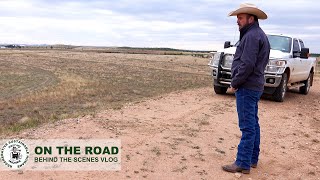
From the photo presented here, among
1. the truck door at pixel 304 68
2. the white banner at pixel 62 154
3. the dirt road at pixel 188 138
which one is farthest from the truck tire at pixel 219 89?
the white banner at pixel 62 154

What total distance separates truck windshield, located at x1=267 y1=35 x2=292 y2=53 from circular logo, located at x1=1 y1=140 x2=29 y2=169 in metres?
8.49

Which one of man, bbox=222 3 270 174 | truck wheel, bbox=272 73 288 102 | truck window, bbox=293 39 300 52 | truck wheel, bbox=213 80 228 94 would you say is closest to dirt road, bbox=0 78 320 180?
man, bbox=222 3 270 174

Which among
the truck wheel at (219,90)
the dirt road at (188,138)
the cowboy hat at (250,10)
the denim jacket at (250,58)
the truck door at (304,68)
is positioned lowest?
the dirt road at (188,138)

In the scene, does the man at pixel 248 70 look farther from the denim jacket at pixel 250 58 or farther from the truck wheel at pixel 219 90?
the truck wheel at pixel 219 90

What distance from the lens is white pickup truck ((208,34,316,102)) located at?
11242 mm

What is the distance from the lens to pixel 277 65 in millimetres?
11234

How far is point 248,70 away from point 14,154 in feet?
10.5

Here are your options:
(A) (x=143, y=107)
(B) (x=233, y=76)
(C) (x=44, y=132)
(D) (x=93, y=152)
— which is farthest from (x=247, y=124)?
(A) (x=143, y=107)

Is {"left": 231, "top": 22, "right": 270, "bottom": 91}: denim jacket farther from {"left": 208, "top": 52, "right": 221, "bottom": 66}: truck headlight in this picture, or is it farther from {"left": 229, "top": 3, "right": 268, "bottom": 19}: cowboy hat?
{"left": 208, "top": 52, "right": 221, "bottom": 66}: truck headlight

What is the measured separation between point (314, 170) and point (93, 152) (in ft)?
10.1

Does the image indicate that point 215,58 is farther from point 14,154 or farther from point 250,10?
point 14,154

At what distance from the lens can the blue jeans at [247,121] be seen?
16.7 ft

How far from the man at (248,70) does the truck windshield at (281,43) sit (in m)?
7.36

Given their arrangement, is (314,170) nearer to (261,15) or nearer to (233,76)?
(233,76)
